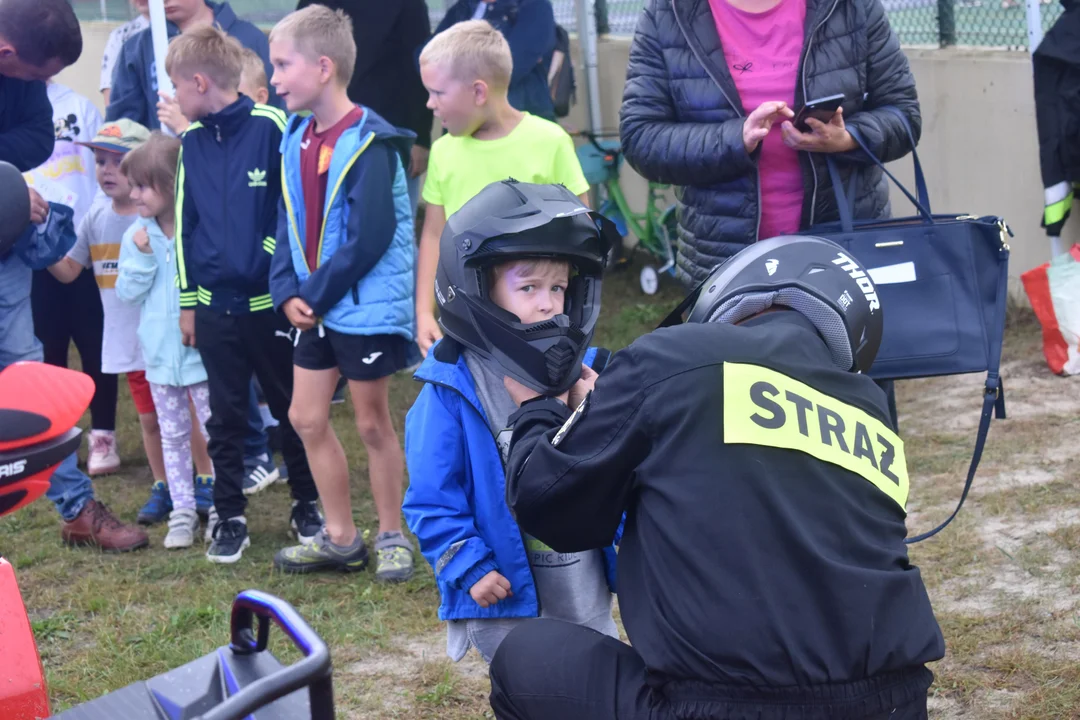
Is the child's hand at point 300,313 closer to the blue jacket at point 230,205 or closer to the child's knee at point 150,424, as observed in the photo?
the blue jacket at point 230,205

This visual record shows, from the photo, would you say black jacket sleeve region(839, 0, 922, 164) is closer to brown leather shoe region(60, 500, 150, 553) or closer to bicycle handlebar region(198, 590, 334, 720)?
bicycle handlebar region(198, 590, 334, 720)

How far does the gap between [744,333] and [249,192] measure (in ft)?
9.57

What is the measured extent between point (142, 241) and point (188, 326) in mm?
455

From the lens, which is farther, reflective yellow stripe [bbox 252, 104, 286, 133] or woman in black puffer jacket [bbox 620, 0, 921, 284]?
reflective yellow stripe [bbox 252, 104, 286, 133]

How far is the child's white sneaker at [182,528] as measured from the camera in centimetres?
492

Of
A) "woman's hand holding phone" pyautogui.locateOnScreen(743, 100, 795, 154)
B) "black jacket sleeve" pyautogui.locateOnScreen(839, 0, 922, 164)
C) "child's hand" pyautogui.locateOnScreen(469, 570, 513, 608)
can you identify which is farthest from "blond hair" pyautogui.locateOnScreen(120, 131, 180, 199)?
"child's hand" pyautogui.locateOnScreen(469, 570, 513, 608)

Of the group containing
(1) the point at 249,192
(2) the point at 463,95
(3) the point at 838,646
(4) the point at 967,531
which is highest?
(2) the point at 463,95

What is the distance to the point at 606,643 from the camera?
2.25m

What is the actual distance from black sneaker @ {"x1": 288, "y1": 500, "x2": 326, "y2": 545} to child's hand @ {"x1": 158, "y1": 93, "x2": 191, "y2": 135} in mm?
1604

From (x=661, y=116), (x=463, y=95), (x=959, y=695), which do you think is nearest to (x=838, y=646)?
(x=959, y=695)

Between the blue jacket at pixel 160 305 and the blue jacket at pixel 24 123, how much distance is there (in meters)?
0.50

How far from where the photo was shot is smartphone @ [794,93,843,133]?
3254 mm

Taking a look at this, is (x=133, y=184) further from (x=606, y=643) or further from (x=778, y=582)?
(x=778, y=582)

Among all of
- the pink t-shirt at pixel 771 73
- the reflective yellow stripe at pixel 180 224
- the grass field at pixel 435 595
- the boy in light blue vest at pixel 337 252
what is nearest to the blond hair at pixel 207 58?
the reflective yellow stripe at pixel 180 224
